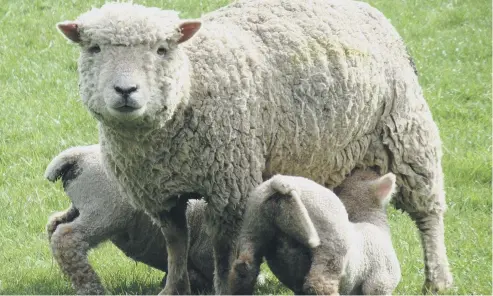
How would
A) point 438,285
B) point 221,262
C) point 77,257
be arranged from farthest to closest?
point 438,285 → point 77,257 → point 221,262

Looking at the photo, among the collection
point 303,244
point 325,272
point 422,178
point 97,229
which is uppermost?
point 303,244

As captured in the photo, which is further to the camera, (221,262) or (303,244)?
(221,262)

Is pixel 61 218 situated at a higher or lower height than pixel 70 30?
lower

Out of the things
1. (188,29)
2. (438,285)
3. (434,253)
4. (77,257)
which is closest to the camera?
(188,29)

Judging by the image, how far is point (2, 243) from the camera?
8680mm

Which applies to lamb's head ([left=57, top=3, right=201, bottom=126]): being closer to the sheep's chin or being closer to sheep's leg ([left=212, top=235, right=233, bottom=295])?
the sheep's chin

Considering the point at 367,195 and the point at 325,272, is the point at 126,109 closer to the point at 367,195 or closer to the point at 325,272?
the point at 325,272

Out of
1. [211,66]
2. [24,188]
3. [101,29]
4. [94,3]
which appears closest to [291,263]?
[211,66]

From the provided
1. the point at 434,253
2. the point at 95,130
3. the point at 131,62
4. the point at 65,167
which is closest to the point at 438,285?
the point at 434,253

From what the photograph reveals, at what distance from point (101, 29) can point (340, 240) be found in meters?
1.80

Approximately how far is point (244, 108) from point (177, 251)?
3.63ft

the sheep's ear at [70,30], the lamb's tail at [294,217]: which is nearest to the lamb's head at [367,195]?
the lamb's tail at [294,217]

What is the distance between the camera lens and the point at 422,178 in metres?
7.73

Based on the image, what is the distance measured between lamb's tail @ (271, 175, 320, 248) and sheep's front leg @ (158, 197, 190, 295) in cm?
96
